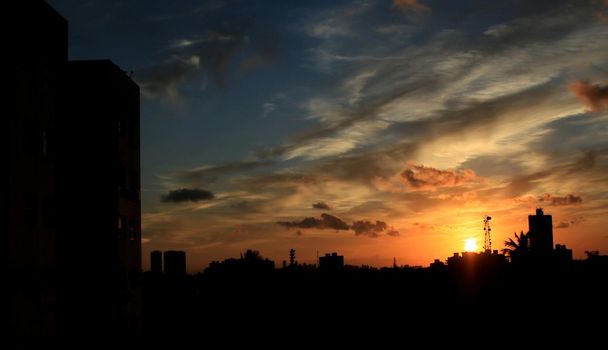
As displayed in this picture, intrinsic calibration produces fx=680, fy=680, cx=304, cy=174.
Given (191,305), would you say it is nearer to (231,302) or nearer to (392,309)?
(231,302)

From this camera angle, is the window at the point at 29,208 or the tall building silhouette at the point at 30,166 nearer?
the tall building silhouette at the point at 30,166

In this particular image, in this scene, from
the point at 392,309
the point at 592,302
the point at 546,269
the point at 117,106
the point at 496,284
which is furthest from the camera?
the point at 392,309

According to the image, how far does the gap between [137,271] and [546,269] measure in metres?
30.7

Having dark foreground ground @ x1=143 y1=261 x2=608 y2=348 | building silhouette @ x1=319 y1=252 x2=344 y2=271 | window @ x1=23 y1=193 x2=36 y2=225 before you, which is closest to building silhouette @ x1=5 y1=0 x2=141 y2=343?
window @ x1=23 y1=193 x2=36 y2=225

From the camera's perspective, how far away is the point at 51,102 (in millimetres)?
32750

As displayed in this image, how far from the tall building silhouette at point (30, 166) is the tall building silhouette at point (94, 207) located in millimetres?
7328

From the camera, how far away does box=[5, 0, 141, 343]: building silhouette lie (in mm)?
29469

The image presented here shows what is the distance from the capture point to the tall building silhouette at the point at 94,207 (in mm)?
40469

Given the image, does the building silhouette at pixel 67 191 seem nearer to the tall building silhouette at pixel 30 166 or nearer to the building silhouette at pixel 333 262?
the tall building silhouette at pixel 30 166

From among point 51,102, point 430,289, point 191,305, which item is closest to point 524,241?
point 430,289

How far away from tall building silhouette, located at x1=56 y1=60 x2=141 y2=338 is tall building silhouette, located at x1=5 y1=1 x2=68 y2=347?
7.33 metres

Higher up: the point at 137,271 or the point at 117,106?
the point at 117,106

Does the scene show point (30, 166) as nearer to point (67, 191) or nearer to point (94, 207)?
point (94, 207)

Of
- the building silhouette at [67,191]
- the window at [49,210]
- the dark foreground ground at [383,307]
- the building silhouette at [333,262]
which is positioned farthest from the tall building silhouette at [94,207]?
the building silhouette at [333,262]
